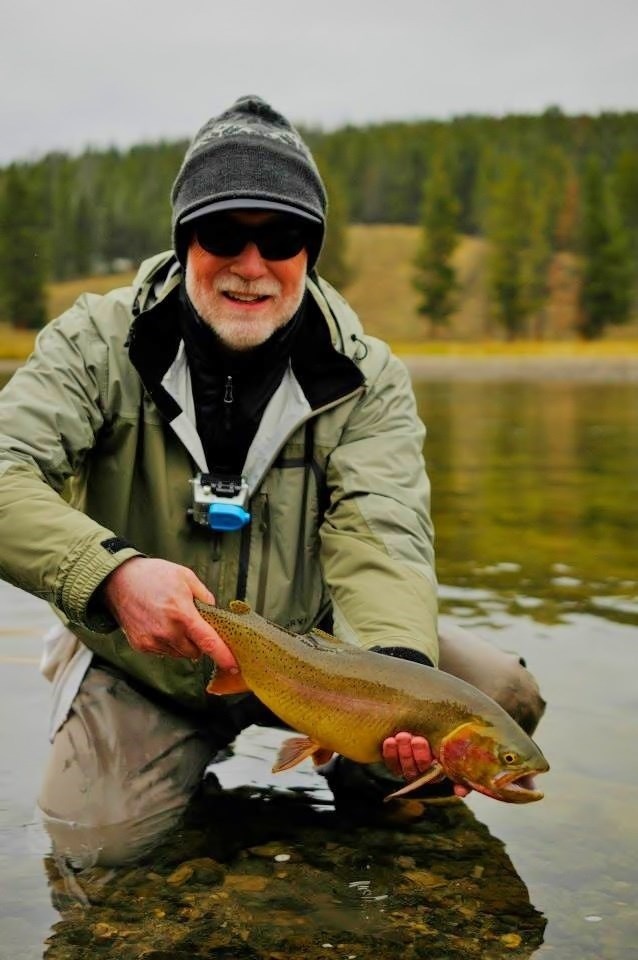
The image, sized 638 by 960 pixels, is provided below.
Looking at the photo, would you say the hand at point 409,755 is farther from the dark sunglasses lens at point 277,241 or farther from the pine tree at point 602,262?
the pine tree at point 602,262

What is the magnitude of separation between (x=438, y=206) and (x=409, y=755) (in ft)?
277

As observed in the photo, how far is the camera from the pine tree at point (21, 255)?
259 ft

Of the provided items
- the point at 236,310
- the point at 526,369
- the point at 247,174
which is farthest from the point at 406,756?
the point at 526,369

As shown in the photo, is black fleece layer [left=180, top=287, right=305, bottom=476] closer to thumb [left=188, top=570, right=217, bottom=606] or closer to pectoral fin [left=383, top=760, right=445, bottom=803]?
thumb [left=188, top=570, right=217, bottom=606]

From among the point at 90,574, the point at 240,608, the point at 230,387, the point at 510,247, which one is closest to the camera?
the point at 90,574

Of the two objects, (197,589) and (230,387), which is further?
(230,387)

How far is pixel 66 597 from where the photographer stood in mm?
3213

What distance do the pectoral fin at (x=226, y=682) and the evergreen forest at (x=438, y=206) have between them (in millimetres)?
43860

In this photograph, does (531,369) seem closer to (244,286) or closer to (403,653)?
(244,286)

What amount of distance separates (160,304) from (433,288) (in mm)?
82322

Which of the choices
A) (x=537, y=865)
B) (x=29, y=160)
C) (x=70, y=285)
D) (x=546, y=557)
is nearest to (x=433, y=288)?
(x=70, y=285)

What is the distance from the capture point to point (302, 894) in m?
3.46

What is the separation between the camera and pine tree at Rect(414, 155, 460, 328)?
84500 millimetres

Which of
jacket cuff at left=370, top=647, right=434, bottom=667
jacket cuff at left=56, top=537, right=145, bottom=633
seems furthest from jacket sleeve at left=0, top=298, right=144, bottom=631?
jacket cuff at left=370, top=647, right=434, bottom=667
